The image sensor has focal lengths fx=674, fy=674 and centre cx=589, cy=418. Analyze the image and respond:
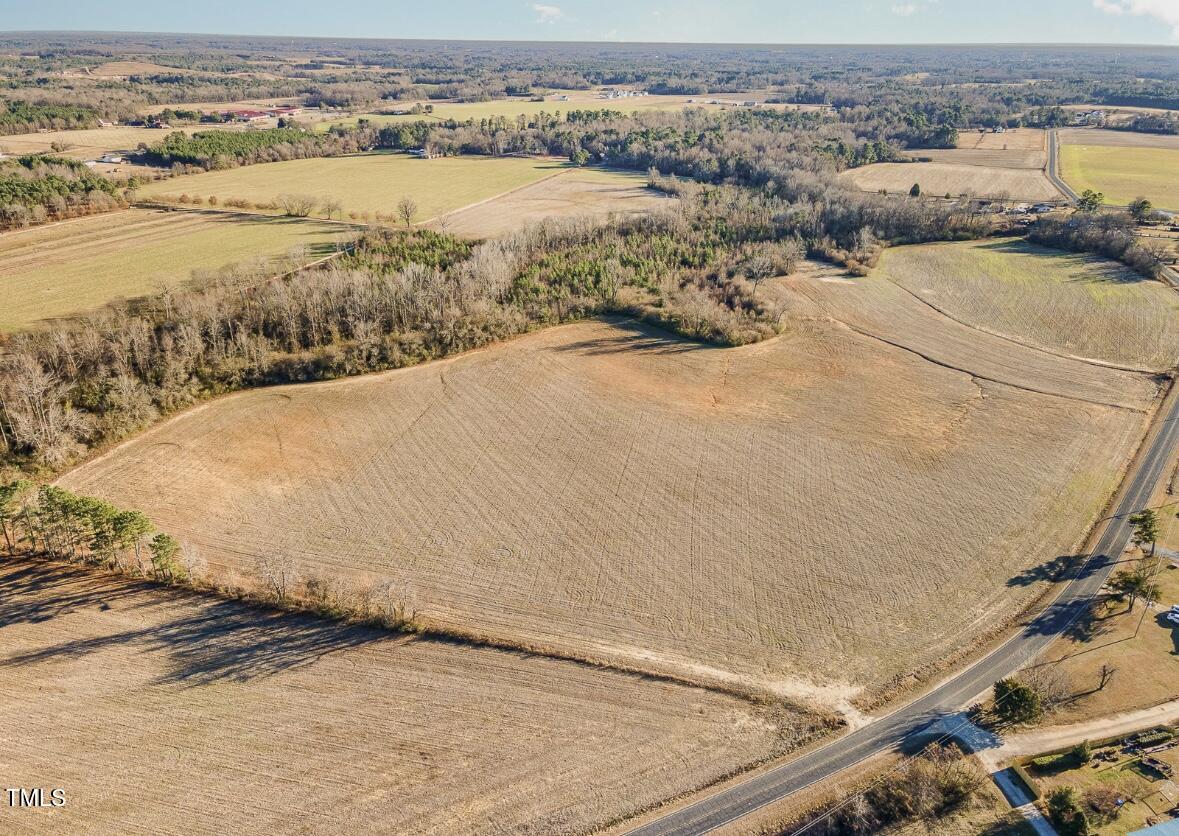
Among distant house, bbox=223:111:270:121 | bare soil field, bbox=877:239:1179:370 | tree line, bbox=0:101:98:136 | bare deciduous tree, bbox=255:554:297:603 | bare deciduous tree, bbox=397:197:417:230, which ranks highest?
distant house, bbox=223:111:270:121

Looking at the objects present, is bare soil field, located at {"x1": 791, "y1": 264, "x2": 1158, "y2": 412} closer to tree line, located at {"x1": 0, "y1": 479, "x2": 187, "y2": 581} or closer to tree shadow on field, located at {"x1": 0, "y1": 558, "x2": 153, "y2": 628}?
tree line, located at {"x1": 0, "y1": 479, "x2": 187, "y2": 581}

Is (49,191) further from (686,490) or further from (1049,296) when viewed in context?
(1049,296)

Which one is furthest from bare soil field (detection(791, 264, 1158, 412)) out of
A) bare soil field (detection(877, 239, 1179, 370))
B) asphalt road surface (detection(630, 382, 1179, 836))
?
asphalt road surface (detection(630, 382, 1179, 836))

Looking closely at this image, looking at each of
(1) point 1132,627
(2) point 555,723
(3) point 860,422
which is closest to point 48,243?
(2) point 555,723

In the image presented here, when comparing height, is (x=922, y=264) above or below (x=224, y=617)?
above

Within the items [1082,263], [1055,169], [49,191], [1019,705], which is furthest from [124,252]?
[1055,169]

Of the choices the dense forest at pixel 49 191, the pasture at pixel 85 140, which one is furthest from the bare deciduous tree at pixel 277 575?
A: the pasture at pixel 85 140

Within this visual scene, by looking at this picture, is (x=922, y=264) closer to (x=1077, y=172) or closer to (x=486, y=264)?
(x=486, y=264)
